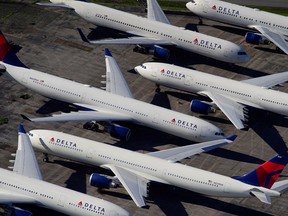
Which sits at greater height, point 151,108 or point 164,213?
point 151,108

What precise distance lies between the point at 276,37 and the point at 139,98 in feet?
84.9

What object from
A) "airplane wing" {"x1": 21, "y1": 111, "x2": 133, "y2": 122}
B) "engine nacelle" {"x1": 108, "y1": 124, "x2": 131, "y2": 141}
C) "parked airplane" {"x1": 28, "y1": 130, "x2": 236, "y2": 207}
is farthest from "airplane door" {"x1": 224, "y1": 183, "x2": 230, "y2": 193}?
"airplane wing" {"x1": 21, "y1": 111, "x2": 133, "y2": 122}

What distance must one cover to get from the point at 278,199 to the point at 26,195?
30238 mm

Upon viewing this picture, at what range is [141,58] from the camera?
406 feet

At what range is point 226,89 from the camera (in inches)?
4368

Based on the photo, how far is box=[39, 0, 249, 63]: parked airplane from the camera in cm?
11977

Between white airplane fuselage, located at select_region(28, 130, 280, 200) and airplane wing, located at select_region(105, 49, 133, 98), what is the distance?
1488 cm

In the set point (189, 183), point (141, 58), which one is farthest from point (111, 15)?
point (189, 183)

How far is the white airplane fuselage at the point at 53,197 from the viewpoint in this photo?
8756 cm

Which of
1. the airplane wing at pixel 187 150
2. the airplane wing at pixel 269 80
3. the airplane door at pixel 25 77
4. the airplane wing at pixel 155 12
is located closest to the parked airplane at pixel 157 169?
the airplane wing at pixel 187 150

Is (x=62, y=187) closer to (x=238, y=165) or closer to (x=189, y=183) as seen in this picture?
(x=189, y=183)

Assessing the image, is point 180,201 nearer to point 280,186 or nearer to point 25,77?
point 280,186

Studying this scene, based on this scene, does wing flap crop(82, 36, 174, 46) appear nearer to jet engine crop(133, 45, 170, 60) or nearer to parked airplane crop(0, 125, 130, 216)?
jet engine crop(133, 45, 170, 60)

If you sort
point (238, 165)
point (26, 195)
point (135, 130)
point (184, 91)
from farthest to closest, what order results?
point (184, 91) < point (135, 130) < point (238, 165) < point (26, 195)
